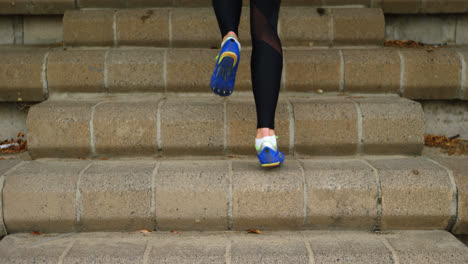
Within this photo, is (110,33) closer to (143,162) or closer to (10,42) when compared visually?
(10,42)

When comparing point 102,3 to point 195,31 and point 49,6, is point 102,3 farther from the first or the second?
point 195,31

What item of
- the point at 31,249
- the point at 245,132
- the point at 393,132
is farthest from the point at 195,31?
the point at 31,249

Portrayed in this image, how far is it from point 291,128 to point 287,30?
0.86 metres

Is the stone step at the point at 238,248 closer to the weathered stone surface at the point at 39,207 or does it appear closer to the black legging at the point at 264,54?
the weathered stone surface at the point at 39,207

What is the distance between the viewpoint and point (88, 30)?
103 inches

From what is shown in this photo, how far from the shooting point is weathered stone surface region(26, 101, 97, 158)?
2.03 meters

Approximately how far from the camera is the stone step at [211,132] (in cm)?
203

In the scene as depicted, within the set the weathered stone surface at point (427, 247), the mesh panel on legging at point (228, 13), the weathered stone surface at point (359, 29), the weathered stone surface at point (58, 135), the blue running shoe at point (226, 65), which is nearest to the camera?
the weathered stone surface at point (427, 247)

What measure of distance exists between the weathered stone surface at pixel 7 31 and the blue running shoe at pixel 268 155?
201cm

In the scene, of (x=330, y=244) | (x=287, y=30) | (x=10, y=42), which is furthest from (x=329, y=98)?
(x=10, y=42)

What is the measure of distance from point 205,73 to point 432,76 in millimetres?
1288

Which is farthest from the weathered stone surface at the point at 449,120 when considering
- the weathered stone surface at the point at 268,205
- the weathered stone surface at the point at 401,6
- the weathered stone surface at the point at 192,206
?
the weathered stone surface at the point at 192,206

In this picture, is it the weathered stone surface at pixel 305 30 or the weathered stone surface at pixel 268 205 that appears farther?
the weathered stone surface at pixel 305 30

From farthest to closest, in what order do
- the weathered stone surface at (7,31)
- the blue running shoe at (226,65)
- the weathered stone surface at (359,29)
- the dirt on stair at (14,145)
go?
the weathered stone surface at (7,31)
the weathered stone surface at (359,29)
the dirt on stair at (14,145)
the blue running shoe at (226,65)
